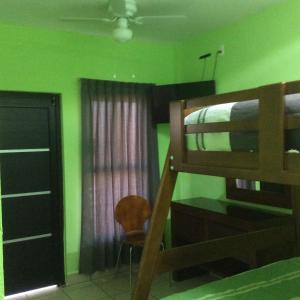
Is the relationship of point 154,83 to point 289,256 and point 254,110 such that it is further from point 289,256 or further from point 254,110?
point 254,110

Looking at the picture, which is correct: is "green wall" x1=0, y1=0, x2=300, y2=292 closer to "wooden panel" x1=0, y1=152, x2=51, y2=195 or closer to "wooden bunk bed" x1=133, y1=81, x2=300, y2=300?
"wooden panel" x1=0, y1=152, x2=51, y2=195

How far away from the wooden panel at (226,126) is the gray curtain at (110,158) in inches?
74.9

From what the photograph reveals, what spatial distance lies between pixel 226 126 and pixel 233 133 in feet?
0.17

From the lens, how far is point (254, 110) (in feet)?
4.59

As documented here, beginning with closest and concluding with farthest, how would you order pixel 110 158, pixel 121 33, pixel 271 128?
pixel 271 128 → pixel 121 33 → pixel 110 158

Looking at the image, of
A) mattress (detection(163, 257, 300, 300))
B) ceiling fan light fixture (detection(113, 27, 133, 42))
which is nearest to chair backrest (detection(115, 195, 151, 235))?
mattress (detection(163, 257, 300, 300))

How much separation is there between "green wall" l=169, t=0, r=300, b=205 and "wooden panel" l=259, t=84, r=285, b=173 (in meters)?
1.64

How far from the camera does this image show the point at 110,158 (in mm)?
3504

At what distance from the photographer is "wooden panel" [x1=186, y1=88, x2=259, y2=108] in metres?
1.41

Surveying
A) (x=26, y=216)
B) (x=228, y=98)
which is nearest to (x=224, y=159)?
(x=228, y=98)

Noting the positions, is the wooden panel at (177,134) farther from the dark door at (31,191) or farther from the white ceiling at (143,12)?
the dark door at (31,191)

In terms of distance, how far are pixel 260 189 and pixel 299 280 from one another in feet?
3.91

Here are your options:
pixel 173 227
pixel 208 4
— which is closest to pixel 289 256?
pixel 173 227

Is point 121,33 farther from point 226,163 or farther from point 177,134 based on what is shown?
point 226,163
